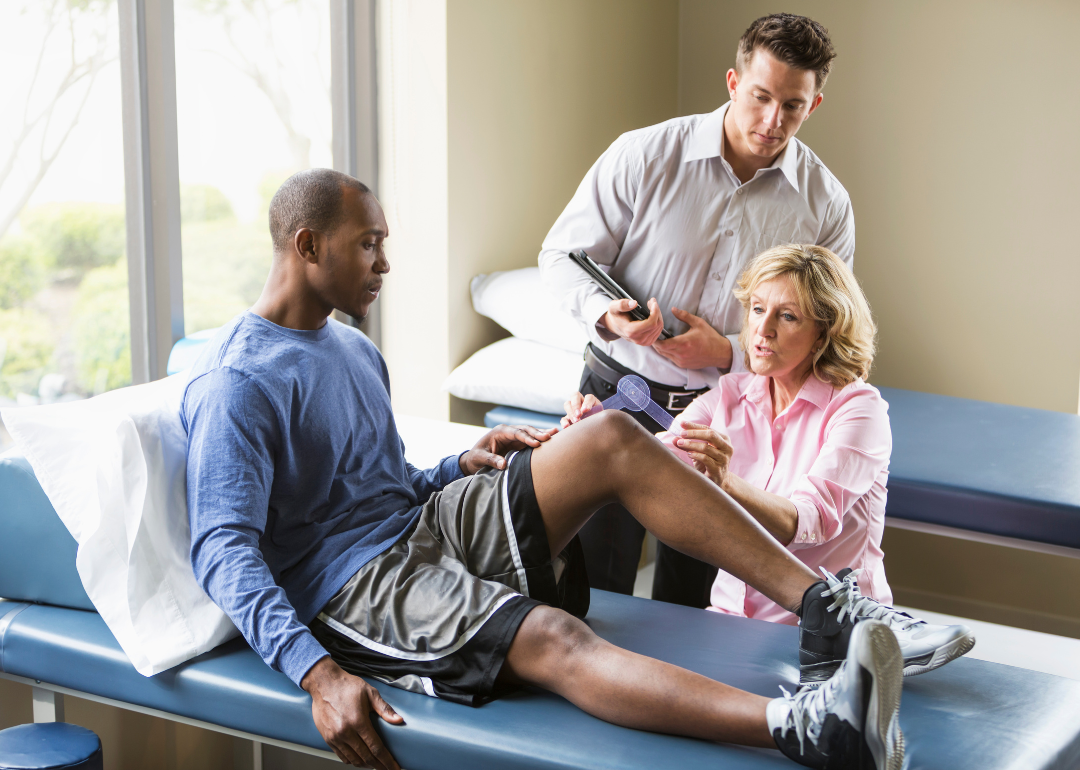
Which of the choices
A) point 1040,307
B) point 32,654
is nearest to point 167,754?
point 32,654

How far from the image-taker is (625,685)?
143 centimetres

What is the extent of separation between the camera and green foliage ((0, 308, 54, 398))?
2326 mm

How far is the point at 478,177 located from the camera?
315 cm

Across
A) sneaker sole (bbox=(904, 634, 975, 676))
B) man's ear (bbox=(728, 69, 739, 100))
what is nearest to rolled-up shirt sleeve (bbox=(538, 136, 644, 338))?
man's ear (bbox=(728, 69, 739, 100))

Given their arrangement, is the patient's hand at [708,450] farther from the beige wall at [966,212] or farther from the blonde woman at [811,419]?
the beige wall at [966,212]

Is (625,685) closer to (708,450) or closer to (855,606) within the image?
(855,606)

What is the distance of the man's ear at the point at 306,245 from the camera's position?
1629 mm

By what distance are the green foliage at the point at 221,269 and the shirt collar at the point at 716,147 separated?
1386 mm

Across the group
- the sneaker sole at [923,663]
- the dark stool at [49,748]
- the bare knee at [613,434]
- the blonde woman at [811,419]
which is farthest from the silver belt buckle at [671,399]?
the dark stool at [49,748]

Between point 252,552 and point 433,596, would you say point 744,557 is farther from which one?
point 252,552

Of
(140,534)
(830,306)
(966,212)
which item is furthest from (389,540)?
(966,212)

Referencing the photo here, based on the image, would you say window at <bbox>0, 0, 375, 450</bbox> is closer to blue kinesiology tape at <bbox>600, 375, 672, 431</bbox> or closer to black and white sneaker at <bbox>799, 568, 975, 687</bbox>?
blue kinesiology tape at <bbox>600, 375, 672, 431</bbox>

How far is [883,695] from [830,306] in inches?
33.5

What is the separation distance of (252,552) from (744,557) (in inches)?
29.9
